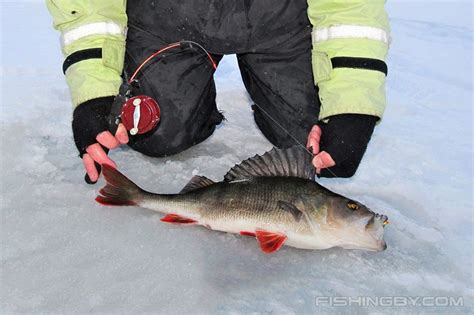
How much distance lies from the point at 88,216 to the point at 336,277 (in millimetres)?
928

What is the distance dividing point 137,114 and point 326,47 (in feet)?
2.90

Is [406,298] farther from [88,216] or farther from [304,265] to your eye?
[88,216]

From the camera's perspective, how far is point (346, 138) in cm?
216

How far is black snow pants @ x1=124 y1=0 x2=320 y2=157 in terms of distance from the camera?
104 inches

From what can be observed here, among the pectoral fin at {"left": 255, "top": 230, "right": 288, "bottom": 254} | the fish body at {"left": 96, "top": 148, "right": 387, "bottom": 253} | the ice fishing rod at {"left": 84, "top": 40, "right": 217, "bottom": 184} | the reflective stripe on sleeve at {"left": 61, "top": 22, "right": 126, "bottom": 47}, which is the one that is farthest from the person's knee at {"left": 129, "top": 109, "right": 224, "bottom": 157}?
the pectoral fin at {"left": 255, "top": 230, "right": 288, "bottom": 254}

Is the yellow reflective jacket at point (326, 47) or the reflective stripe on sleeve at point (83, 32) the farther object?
the reflective stripe on sleeve at point (83, 32)

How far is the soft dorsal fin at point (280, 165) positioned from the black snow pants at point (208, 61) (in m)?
0.80

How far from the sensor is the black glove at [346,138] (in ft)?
7.06

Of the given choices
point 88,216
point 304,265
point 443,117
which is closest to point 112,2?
point 88,216

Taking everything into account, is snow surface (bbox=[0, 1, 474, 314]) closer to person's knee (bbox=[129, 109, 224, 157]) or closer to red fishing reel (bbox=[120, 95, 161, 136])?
person's knee (bbox=[129, 109, 224, 157])

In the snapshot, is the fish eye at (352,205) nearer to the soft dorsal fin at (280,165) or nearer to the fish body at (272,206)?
the fish body at (272,206)

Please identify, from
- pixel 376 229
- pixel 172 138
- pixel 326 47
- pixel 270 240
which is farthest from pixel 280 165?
pixel 172 138

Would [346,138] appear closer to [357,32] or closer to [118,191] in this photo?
[357,32]

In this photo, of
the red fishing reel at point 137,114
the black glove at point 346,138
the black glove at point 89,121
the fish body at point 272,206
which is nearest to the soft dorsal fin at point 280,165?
the fish body at point 272,206
